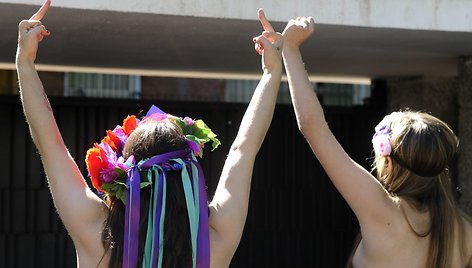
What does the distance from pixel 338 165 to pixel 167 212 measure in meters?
0.65

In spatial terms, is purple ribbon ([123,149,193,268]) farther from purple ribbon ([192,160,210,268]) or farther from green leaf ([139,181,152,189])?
purple ribbon ([192,160,210,268])

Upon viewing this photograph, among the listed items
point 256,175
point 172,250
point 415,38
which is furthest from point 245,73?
point 172,250

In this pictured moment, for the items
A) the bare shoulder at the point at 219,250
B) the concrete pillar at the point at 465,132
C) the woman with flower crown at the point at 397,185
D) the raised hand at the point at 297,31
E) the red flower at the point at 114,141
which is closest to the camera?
the bare shoulder at the point at 219,250

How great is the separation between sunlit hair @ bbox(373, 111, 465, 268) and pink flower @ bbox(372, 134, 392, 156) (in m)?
0.02

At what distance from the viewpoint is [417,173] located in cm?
273

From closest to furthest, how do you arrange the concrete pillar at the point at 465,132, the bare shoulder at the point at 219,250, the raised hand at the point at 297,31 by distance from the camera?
the bare shoulder at the point at 219,250
the raised hand at the point at 297,31
the concrete pillar at the point at 465,132

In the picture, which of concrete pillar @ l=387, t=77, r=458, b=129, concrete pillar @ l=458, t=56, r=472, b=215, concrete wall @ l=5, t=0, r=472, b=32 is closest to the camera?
concrete wall @ l=5, t=0, r=472, b=32

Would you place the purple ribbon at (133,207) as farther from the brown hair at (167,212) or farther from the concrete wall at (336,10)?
the concrete wall at (336,10)

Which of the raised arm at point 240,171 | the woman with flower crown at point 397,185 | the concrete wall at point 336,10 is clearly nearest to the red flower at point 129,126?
the raised arm at point 240,171

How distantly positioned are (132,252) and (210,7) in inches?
89.9

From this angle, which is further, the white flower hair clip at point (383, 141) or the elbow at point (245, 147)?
the white flower hair clip at point (383, 141)

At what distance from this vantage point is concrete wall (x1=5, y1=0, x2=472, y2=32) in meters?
4.17

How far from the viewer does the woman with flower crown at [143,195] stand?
2316mm

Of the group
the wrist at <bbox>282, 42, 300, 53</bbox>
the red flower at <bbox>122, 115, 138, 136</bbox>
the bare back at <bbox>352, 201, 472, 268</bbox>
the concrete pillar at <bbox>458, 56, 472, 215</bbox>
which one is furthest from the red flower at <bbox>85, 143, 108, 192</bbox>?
the concrete pillar at <bbox>458, 56, 472, 215</bbox>
